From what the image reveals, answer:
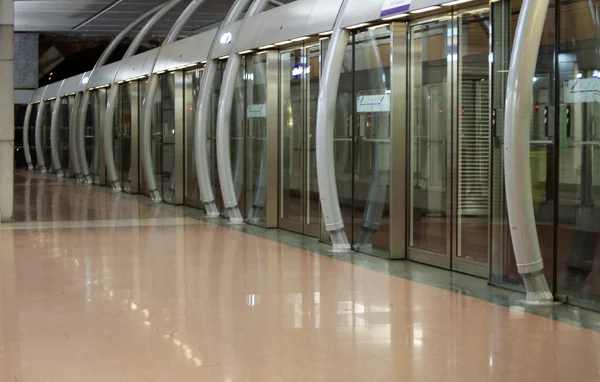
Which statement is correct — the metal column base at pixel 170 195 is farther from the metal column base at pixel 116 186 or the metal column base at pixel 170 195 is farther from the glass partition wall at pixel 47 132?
the glass partition wall at pixel 47 132

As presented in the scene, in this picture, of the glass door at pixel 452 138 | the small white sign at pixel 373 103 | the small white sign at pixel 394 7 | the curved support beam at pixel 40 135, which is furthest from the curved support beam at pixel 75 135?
the small white sign at pixel 394 7

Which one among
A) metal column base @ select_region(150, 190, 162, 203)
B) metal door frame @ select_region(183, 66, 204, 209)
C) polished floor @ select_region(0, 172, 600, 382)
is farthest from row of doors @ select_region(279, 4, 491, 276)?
metal column base @ select_region(150, 190, 162, 203)

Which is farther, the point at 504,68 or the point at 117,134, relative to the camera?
the point at 117,134

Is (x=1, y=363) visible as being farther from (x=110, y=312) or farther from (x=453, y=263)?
(x=453, y=263)

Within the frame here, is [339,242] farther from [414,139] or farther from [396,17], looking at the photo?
[396,17]

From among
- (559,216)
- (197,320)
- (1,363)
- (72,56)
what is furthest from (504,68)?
(72,56)

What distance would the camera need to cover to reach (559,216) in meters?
8.41

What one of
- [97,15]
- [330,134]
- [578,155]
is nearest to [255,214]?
[330,134]

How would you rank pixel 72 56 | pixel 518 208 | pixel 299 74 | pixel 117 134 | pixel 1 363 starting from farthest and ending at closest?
pixel 72 56
pixel 117 134
pixel 299 74
pixel 518 208
pixel 1 363

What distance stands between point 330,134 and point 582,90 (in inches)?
160

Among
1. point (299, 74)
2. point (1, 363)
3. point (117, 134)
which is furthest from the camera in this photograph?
point (117, 134)

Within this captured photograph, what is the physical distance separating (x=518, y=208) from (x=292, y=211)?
651cm

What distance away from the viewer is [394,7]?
10344 mm

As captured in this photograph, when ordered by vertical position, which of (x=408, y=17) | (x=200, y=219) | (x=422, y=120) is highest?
(x=408, y=17)
